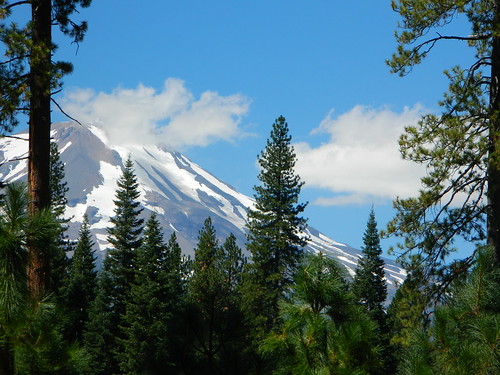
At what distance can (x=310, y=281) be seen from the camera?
7.22m

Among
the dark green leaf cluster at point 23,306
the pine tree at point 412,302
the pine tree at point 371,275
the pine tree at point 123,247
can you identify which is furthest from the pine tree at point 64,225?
the dark green leaf cluster at point 23,306

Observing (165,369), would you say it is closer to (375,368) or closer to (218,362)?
(218,362)

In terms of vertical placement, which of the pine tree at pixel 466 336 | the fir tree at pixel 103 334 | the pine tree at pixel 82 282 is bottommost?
the pine tree at pixel 466 336

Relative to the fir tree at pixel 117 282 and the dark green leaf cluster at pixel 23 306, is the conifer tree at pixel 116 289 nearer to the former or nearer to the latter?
the fir tree at pixel 117 282

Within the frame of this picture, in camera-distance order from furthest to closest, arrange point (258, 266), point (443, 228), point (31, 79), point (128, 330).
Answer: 1. point (258, 266)
2. point (128, 330)
3. point (443, 228)
4. point (31, 79)

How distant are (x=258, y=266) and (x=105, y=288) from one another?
10.7m

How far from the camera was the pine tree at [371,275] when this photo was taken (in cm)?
5297

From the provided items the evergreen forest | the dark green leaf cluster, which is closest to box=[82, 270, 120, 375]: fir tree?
the evergreen forest

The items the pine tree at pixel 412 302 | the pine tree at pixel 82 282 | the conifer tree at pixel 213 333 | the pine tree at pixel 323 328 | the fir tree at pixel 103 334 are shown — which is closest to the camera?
the pine tree at pixel 323 328

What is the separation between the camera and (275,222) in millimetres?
46094

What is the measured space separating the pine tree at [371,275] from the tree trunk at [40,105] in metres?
43.9

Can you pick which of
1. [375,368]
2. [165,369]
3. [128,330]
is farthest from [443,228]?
[128,330]

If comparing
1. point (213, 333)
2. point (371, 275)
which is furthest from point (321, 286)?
point (371, 275)

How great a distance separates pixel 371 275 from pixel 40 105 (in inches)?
1830
